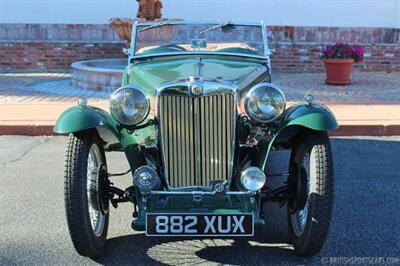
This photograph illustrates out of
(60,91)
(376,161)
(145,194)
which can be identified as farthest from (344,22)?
(145,194)

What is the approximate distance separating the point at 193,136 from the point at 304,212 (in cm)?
83

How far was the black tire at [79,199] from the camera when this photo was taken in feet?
9.83

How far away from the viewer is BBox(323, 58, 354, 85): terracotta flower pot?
9398mm

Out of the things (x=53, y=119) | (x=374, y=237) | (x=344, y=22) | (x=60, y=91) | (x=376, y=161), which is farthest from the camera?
(x=344, y=22)

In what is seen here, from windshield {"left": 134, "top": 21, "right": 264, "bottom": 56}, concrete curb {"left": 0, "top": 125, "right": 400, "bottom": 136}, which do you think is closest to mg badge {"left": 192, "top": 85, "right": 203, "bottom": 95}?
windshield {"left": 134, "top": 21, "right": 264, "bottom": 56}

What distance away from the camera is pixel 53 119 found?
6770 mm

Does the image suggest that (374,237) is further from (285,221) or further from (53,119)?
(53,119)

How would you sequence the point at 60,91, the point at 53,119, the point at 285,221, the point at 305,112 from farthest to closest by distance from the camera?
the point at 60,91
the point at 53,119
the point at 285,221
the point at 305,112

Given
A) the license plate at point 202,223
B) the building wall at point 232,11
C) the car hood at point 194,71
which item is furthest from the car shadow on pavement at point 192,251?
the building wall at point 232,11

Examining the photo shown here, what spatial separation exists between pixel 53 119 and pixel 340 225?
428 cm

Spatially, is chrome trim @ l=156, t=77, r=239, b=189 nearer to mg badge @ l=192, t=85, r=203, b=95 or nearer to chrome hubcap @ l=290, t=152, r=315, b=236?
mg badge @ l=192, t=85, r=203, b=95

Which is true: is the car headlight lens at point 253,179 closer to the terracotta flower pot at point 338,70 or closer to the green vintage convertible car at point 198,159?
the green vintage convertible car at point 198,159

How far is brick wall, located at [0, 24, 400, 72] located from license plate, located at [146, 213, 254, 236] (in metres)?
8.78

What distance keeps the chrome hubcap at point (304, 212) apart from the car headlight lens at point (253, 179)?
1.02 ft
